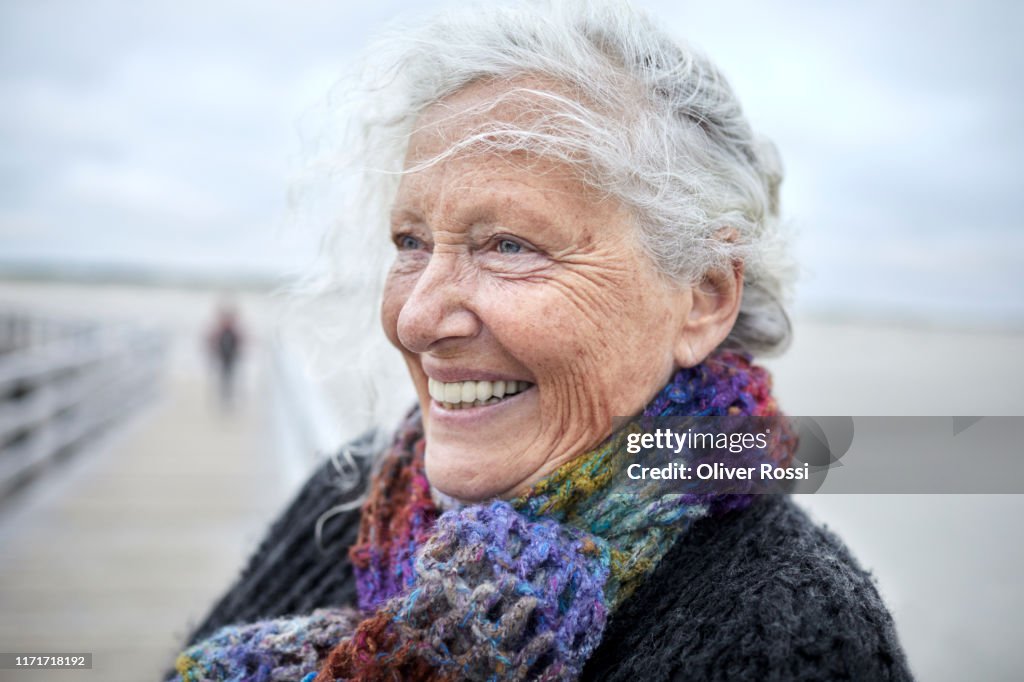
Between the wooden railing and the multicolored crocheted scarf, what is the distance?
19.6 ft

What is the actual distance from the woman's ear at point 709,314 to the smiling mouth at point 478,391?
341 mm

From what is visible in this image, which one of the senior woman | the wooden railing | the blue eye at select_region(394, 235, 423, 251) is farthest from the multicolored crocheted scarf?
the wooden railing

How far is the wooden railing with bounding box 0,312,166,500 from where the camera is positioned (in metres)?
7.02

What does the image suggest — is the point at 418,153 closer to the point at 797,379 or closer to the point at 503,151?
the point at 503,151

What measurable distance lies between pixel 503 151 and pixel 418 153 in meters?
0.24

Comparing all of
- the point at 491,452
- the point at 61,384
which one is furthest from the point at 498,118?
A: the point at 61,384

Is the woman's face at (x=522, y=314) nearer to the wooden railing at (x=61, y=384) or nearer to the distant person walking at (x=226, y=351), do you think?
the wooden railing at (x=61, y=384)

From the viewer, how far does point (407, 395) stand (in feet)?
7.04

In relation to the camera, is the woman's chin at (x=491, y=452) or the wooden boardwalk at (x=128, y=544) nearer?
the woman's chin at (x=491, y=452)

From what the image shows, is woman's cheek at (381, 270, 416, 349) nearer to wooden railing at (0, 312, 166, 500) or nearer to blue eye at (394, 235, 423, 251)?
blue eye at (394, 235, 423, 251)

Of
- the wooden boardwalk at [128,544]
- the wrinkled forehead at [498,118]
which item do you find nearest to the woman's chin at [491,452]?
the wrinkled forehead at [498,118]

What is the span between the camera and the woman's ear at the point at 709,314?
1467 mm

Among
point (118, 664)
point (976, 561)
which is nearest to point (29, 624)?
point (118, 664)

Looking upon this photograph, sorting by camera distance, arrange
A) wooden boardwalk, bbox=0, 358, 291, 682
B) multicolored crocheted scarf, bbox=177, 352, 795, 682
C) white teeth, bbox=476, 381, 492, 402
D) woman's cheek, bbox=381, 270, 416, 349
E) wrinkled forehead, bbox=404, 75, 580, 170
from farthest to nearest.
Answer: wooden boardwalk, bbox=0, 358, 291, 682
woman's cheek, bbox=381, 270, 416, 349
white teeth, bbox=476, 381, 492, 402
wrinkled forehead, bbox=404, 75, 580, 170
multicolored crocheted scarf, bbox=177, 352, 795, 682
